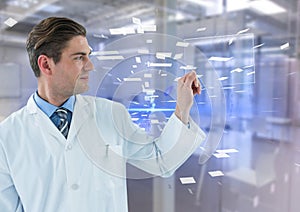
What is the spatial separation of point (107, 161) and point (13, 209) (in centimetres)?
28

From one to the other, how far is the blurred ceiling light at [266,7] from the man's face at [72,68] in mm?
1081

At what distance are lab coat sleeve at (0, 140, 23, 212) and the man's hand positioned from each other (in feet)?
1.59

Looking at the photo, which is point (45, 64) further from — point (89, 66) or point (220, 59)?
Answer: point (220, 59)

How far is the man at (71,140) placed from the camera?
0.69 m

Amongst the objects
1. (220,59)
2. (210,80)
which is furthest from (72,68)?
(220,59)

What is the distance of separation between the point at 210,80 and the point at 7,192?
27.6 inches

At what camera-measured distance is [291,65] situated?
144 cm

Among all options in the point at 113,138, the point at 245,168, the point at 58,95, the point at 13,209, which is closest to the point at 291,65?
the point at 245,168

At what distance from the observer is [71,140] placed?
72 cm

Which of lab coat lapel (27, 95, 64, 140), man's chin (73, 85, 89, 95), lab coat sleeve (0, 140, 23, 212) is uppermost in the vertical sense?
man's chin (73, 85, 89, 95)

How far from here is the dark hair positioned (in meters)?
0.70

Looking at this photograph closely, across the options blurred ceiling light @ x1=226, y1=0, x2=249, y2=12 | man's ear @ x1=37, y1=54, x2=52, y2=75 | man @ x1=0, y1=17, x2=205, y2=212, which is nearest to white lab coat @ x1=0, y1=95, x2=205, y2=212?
man @ x1=0, y1=17, x2=205, y2=212

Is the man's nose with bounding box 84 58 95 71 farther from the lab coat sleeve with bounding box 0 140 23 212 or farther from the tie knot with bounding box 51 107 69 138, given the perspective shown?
the lab coat sleeve with bounding box 0 140 23 212

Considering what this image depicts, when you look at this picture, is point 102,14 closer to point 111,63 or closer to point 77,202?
point 111,63
